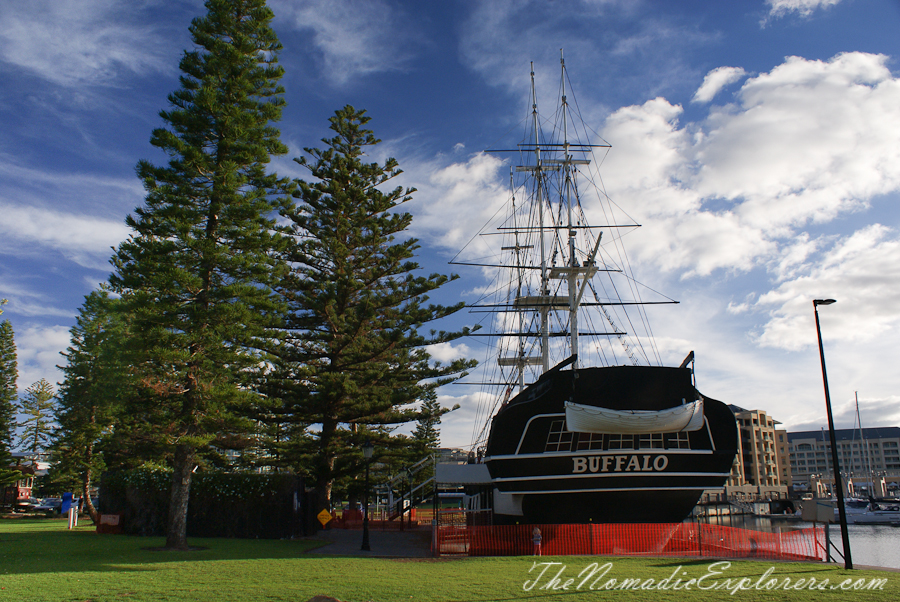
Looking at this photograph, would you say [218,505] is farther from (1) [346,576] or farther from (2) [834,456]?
(2) [834,456]

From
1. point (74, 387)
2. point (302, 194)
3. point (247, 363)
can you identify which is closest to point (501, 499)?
point (247, 363)

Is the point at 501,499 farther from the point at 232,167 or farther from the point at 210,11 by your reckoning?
the point at 210,11

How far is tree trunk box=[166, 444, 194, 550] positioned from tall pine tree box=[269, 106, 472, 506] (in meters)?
7.39

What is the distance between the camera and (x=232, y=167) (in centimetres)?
1581

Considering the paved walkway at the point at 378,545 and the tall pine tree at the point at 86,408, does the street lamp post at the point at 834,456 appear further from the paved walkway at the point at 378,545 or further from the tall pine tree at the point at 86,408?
the tall pine tree at the point at 86,408

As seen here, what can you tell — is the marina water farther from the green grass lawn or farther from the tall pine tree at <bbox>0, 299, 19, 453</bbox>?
the tall pine tree at <bbox>0, 299, 19, 453</bbox>

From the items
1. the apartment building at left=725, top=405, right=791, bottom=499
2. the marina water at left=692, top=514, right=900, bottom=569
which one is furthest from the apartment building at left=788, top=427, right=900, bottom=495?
the marina water at left=692, top=514, right=900, bottom=569

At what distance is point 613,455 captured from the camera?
17.2 metres

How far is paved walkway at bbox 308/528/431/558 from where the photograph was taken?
15.7 m

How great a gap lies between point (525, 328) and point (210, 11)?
2852 cm

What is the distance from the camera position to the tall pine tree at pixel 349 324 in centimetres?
2372

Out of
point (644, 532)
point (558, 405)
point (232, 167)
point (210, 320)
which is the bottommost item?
point (644, 532)

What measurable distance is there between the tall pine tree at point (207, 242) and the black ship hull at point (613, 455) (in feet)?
28.9

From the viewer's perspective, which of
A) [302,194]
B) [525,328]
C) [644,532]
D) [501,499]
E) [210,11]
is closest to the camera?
[644,532]
